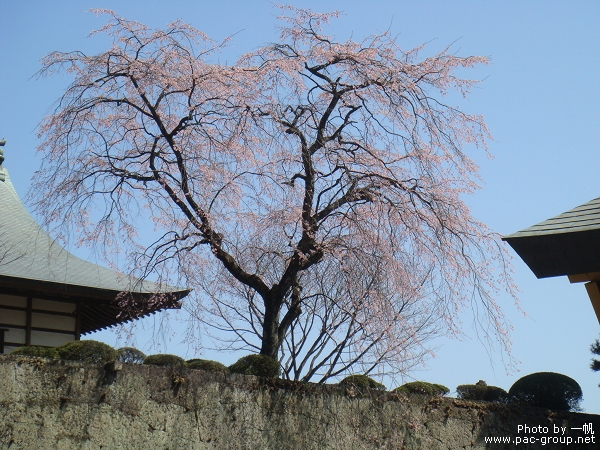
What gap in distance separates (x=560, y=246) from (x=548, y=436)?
380cm

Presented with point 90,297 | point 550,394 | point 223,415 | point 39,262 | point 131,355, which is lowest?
point 223,415

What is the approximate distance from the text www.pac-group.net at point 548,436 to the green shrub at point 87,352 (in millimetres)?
4877

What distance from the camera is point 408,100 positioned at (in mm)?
8211

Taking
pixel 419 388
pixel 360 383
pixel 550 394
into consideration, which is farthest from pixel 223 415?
pixel 550 394

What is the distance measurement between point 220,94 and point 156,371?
11.3 feet

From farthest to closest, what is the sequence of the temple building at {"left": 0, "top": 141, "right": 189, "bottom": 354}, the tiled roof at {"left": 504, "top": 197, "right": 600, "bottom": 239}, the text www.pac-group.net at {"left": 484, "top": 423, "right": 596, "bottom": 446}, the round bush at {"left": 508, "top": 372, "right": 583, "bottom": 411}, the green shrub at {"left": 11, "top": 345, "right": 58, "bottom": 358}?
the temple building at {"left": 0, "top": 141, "right": 189, "bottom": 354}, the round bush at {"left": 508, "top": 372, "right": 583, "bottom": 411}, the text www.pac-group.net at {"left": 484, "top": 423, "right": 596, "bottom": 446}, the green shrub at {"left": 11, "top": 345, "right": 58, "bottom": 358}, the tiled roof at {"left": 504, "top": 197, "right": 600, "bottom": 239}

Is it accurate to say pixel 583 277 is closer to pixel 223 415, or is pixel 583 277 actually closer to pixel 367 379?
pixel 367 379

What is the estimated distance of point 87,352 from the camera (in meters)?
6.54

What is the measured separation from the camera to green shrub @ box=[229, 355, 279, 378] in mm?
7477

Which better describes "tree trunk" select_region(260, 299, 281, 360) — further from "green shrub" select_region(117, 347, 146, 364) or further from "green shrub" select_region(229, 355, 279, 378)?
"green shrub" select_region(117, 347, 146, 364)

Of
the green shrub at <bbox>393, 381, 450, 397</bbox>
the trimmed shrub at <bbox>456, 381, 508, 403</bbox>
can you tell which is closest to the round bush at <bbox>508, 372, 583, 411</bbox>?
the trimmed shrub at <bbox>456, 381, 508, 403</bbox>

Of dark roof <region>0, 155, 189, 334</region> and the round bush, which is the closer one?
the round bush

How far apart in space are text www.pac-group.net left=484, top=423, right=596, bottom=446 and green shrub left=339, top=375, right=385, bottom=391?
1.62m

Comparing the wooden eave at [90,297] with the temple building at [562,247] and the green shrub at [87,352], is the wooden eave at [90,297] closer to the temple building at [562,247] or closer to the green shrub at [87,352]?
the green shrub at [87,352]
